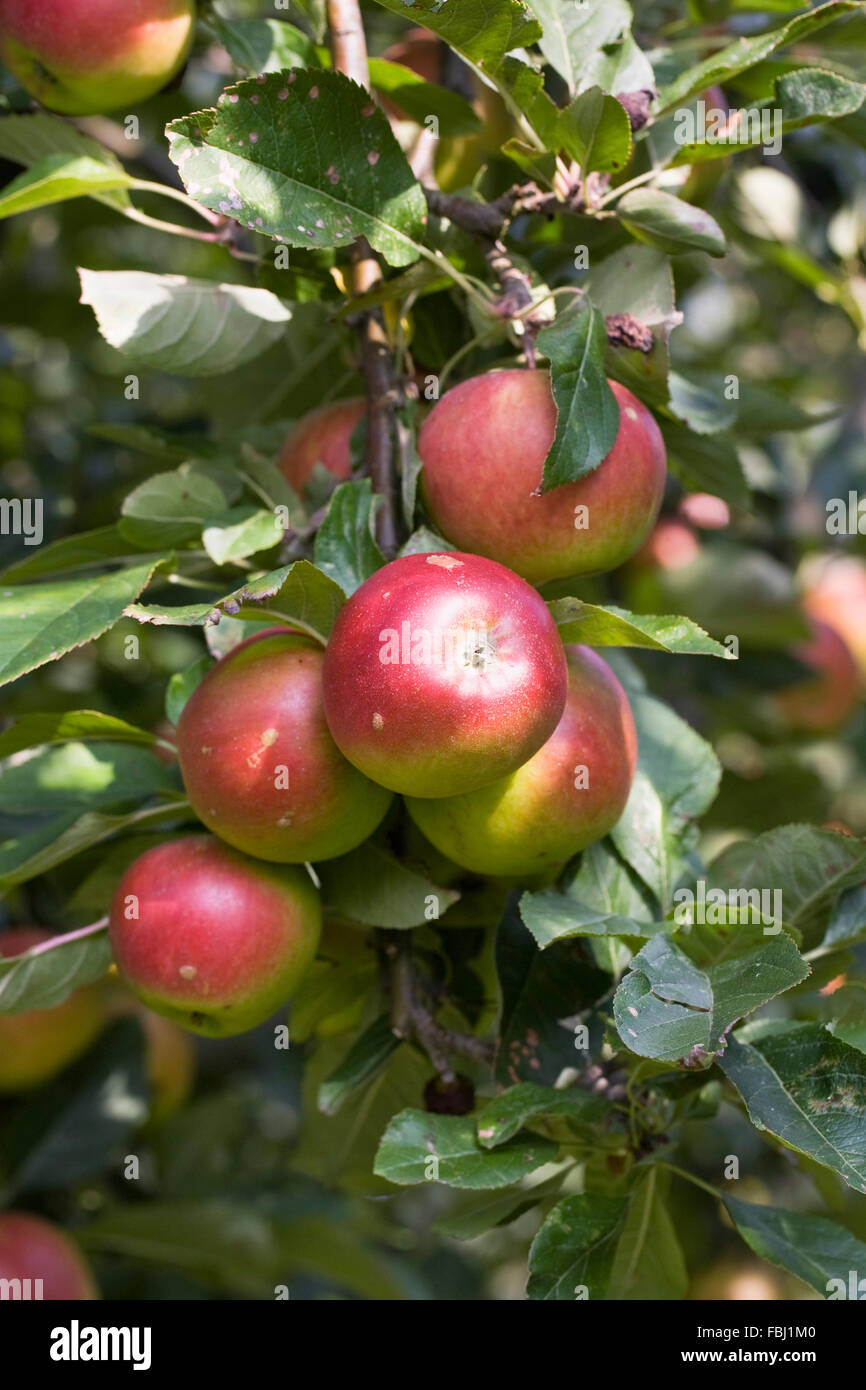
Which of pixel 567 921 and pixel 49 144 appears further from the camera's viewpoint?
pixel 49 144

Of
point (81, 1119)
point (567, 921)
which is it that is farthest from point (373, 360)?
point (81, 1119)

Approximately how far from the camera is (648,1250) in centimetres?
102

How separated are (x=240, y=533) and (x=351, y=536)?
4.4 inches

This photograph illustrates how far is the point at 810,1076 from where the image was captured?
0.89m

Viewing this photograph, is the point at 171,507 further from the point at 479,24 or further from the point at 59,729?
the point at 479,24

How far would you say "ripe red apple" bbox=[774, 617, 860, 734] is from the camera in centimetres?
236

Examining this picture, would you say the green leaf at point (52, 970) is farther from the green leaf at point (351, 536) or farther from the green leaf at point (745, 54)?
the green leaf at point (745, 54)

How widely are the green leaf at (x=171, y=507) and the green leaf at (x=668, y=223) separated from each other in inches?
A: 16.2

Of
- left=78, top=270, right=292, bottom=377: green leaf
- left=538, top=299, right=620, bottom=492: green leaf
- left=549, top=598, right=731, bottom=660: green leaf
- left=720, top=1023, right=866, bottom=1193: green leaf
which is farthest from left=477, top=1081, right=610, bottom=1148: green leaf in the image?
left=78, top=270, right=292, bottom=377: green leaf

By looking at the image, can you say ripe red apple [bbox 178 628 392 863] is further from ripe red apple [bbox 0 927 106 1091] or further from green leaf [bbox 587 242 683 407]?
ripe red apple [bbox 0 927 106 1091]

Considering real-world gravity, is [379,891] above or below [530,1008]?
above

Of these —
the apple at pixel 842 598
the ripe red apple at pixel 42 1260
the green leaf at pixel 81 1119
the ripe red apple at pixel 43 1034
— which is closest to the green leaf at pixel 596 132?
the ripe red apple at pixel 43 1034
